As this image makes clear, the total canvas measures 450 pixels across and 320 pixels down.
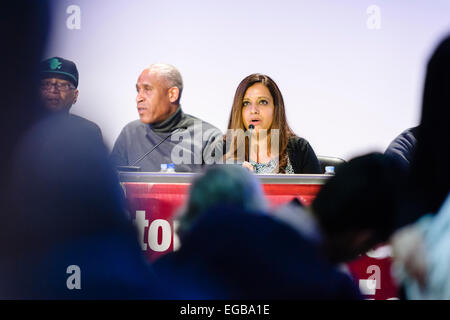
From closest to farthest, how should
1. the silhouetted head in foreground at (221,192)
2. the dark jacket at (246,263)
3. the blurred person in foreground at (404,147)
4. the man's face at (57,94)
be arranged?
1. the dark jacket at (246,263)
2. the silhouetted head in foreground at (221,192)
3. the blurred person in foreground at (404,147)
4. the man's face at (57,94)

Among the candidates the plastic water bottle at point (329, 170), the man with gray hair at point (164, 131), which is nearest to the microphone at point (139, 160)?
the man with gray hair at point (164, 131)

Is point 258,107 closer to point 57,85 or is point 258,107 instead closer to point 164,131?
point 164,131

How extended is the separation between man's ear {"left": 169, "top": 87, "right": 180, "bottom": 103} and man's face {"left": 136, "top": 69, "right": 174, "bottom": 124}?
13 millimetres

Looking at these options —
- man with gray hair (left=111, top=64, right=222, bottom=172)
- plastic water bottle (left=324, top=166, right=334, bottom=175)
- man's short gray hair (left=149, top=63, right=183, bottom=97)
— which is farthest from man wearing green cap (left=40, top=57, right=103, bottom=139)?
plastic water bottle (left=324, top=166, right=334, bottom=175)

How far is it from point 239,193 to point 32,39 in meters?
0.99

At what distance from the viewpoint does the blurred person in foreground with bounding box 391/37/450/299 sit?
1612 mm

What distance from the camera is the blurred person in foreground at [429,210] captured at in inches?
63.5

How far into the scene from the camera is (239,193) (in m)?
1.62

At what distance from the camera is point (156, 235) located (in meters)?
1.79

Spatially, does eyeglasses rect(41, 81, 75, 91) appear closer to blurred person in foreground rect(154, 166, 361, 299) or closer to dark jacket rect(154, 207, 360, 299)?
blurred person in foreground rect(154, 166, 361, 299)

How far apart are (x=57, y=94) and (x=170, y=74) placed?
432 millimetres

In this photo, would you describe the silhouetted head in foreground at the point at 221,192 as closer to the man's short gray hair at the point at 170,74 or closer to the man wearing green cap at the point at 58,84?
the man's short gray hair at the point at 170,74

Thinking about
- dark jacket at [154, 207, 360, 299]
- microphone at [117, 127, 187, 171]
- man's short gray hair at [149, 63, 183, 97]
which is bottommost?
dark jacket at [154, 207, 360, 299]

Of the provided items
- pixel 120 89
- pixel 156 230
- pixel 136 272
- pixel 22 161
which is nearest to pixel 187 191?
pixel 156 230
